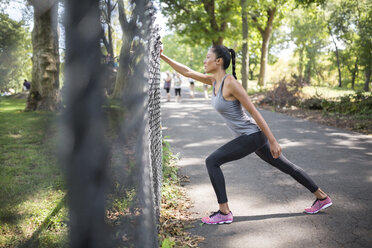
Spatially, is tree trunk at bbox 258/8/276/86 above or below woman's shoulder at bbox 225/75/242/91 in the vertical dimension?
above

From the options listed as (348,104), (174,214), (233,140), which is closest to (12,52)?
(233,140)

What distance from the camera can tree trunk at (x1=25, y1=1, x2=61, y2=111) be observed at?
25.8 inches

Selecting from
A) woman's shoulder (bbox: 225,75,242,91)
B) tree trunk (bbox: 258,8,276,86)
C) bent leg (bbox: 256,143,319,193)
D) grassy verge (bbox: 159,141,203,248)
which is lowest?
grassy verge (bbox: 159,141,203,248)

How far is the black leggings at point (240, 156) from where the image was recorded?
11.3 feet

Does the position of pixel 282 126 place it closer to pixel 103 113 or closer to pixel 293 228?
pixel 293 228

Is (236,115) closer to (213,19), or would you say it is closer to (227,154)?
(227,154)

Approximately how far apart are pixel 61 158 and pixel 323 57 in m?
63.9

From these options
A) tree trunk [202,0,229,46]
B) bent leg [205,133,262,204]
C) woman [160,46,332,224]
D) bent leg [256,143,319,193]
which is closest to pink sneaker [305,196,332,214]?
woman [160,46,332,224]

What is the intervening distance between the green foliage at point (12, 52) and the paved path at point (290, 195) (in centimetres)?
267

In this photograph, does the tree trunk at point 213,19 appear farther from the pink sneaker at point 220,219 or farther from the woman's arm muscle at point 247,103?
the pink sneaker at point 220,219

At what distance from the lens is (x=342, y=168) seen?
18.2 ft

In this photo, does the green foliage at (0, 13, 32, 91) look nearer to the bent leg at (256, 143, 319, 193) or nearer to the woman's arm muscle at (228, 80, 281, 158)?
the woman's arm muscle at (228, 80, 281, 158)

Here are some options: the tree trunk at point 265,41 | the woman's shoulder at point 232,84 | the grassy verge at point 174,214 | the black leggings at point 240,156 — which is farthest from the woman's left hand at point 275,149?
the tree trunk at point 265,41

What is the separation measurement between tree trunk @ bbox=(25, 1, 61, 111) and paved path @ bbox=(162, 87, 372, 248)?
2610 mm
